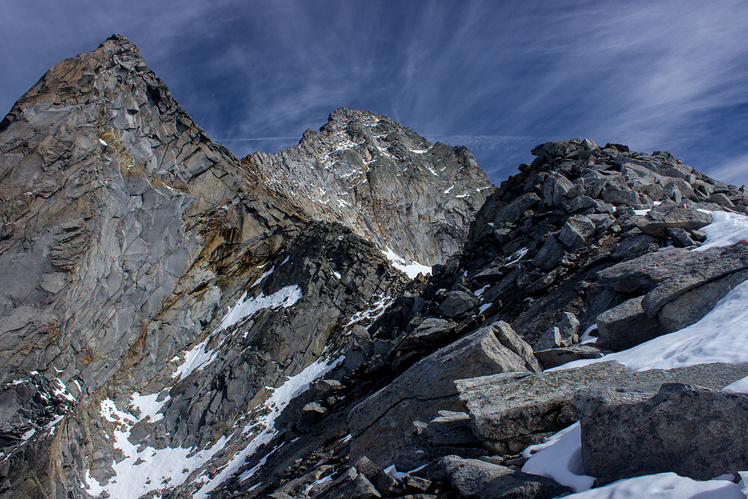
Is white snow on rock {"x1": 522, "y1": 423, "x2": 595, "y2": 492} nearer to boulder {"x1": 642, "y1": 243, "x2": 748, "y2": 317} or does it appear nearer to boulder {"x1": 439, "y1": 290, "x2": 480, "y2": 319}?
boulder {"x1": 642, "y1": 243, "x2": 748, "y2": 317}

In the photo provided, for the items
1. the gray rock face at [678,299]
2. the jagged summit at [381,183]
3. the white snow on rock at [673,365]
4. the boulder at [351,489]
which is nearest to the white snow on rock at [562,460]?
the white snow on rock at [673,365]

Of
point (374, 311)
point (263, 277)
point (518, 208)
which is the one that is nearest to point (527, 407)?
point (518, 208)

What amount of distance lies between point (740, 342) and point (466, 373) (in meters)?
→ 5.62

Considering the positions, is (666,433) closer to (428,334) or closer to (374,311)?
(428,334)

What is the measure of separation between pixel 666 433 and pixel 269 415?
32.4 meters

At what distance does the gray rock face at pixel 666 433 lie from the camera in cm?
458

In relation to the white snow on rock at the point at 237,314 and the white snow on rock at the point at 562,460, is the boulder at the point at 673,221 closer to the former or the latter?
the white snow on rock at the point at 562,460

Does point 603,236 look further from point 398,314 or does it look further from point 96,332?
point 96,332

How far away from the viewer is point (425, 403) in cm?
1137

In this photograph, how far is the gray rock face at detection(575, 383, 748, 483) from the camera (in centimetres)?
Result: 458

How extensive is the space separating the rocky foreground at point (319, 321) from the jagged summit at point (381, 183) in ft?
3.23

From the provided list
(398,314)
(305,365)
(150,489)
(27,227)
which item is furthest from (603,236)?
(27,227)

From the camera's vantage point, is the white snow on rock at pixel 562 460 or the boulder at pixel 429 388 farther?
the boulder at pixel 429 388

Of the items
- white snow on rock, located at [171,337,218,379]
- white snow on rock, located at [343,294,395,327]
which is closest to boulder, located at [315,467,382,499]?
white snow on rock, located at [343,294,395,327]
